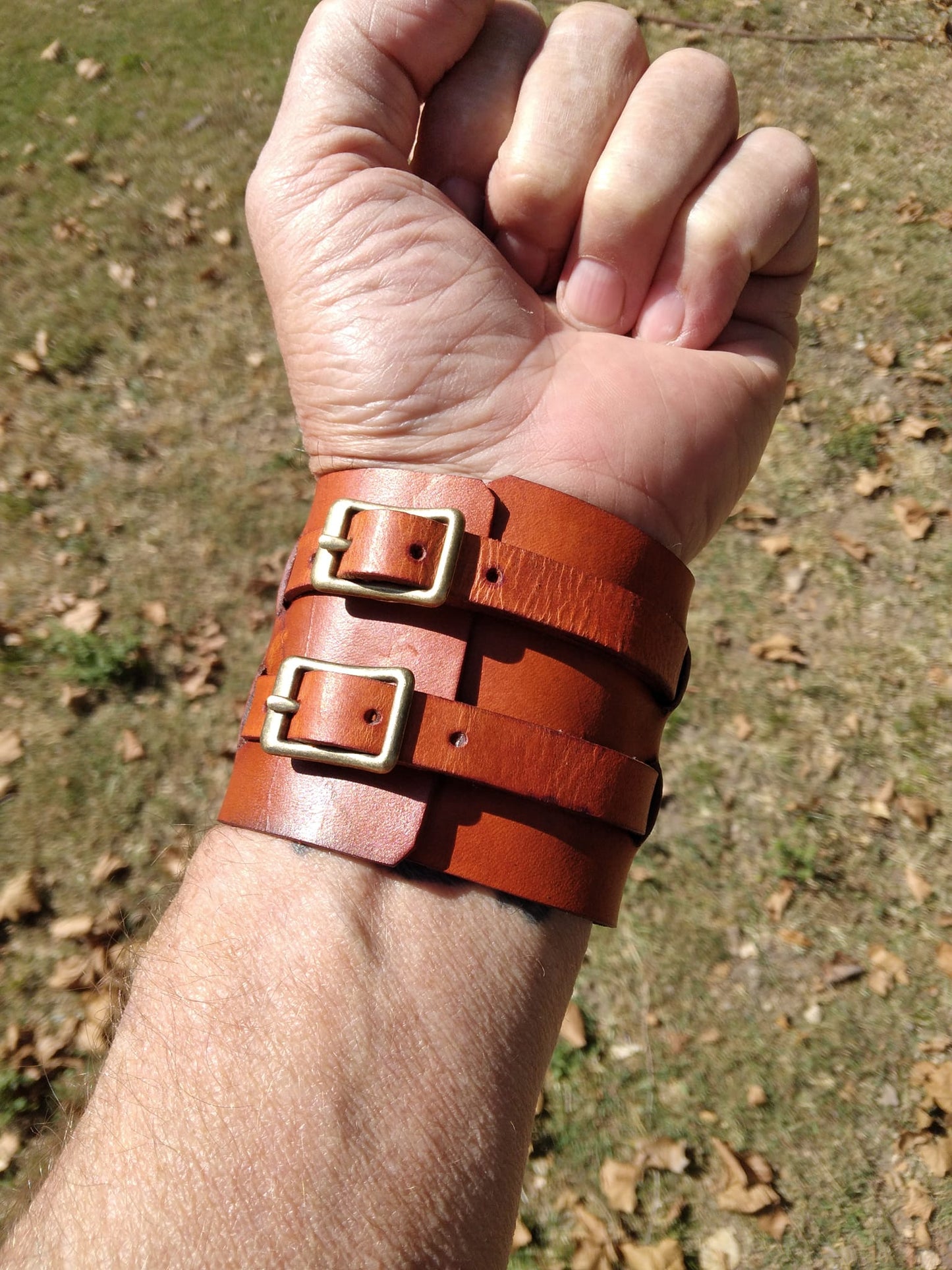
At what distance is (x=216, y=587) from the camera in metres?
3.95

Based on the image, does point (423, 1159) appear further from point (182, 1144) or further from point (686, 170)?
point (686, 170)

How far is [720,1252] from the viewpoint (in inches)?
110

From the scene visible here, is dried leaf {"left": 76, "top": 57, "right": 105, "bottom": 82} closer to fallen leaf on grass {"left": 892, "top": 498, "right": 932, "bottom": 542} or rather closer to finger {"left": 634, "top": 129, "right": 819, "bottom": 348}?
finger {"left": 634, "top": 129, "right": 819, "bottom": 348}

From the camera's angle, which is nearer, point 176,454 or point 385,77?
point 385,77

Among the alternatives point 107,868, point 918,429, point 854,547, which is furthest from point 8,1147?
point 918,429

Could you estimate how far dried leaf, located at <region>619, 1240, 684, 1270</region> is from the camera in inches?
109

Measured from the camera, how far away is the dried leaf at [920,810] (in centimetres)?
336

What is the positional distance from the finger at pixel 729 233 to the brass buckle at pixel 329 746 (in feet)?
3.86

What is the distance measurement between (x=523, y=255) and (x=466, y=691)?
1.20 meters

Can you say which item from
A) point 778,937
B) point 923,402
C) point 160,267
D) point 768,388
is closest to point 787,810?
point 778,937

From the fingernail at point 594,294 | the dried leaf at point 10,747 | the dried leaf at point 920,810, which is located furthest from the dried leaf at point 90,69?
the dried leaf at point 920,810

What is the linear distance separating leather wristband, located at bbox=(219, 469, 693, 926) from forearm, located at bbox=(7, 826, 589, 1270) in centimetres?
16

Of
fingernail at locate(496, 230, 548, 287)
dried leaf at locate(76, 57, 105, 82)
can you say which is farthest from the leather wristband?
dried leaf at locate(76, 57, 105, 82)

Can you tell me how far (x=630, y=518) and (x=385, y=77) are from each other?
1.13 m
